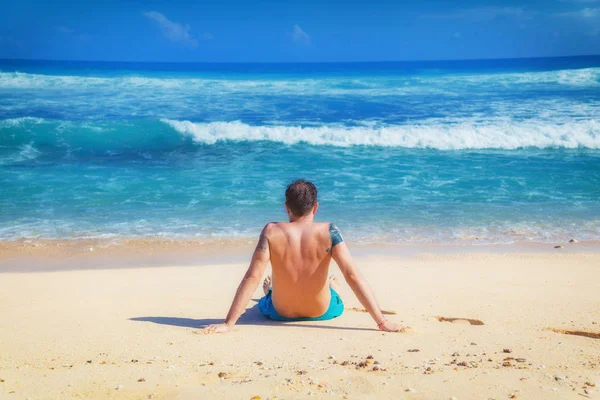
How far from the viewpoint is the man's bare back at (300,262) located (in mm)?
3725

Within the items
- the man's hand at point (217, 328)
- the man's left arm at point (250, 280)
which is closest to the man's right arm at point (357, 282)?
the man's left arm at point (250, 280)

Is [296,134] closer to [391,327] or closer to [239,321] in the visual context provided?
[239,321]

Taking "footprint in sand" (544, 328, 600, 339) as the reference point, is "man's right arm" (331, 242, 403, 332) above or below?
above

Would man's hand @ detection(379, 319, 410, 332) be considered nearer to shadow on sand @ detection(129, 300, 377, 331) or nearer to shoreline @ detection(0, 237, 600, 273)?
shadow on sand @ detection(129, 300, 377, 331)

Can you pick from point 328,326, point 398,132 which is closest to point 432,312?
point 328,326

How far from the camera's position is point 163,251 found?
6828mm

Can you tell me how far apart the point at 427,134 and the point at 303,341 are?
506 inches

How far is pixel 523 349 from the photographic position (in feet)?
11.1

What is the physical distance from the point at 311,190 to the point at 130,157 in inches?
436

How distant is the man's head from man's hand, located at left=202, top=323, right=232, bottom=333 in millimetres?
859

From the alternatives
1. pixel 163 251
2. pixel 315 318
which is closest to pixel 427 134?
pixel 163 251

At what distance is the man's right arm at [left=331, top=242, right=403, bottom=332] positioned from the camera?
12.2 feet

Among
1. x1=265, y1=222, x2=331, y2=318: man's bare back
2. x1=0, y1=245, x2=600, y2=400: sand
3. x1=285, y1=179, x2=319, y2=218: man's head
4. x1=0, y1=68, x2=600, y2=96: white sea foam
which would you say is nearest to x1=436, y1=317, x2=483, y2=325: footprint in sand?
x1=0, y1=245, x2=600, y2=400: sand

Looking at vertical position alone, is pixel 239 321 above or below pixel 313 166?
below
